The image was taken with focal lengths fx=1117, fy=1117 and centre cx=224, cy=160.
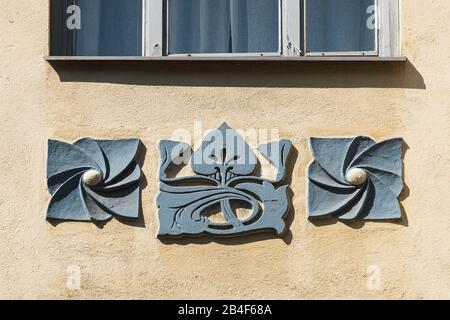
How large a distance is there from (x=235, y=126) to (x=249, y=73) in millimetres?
348

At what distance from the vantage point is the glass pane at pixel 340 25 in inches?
285

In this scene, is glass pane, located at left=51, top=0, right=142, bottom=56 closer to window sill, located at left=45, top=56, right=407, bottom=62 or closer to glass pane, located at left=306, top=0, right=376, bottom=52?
window sill, located at left=45, top=56, right=407, bottom=62

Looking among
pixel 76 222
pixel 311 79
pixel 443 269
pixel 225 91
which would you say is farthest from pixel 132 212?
pixel 443 269

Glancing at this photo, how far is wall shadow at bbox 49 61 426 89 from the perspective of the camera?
22.8ft

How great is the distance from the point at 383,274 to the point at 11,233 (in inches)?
90.2

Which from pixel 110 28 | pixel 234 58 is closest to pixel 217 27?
pixel 234 58

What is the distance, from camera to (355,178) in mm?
6812

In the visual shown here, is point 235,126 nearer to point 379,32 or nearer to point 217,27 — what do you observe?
point 217,27

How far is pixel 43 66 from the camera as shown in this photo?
7031 mm

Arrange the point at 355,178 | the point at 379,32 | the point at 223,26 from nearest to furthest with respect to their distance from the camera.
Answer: the point at 355,178, the point at 379,32, the point at 223,26

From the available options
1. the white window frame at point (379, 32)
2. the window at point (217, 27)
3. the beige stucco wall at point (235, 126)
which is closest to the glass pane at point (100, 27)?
the window at point (217, 27)

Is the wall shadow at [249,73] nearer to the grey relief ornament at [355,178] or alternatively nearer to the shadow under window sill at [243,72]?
the shadow under window sill at [243,72]

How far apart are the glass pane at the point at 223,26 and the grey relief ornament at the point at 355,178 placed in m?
0.84

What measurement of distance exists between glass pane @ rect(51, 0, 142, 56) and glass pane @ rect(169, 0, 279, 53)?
10.1 inches
